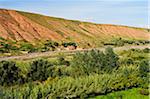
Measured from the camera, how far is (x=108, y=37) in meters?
131

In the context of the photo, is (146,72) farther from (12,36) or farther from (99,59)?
(12,36)

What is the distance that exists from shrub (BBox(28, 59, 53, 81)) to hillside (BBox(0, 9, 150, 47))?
60525 mm

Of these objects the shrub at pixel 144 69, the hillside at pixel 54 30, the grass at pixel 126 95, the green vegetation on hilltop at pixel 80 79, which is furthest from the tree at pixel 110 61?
the hillside at pixel 54 30

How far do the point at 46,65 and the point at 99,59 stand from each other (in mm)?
8193

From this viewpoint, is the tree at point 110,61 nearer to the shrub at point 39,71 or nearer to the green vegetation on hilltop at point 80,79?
the green vegetation on hilltop at point 80,79

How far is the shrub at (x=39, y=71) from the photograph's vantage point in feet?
139

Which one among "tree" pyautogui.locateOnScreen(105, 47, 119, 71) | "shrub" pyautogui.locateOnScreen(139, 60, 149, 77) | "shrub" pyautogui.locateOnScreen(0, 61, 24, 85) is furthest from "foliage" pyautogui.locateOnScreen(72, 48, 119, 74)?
"shrub" pyautogui.locateOnScreen(0, 61, 24, 85)

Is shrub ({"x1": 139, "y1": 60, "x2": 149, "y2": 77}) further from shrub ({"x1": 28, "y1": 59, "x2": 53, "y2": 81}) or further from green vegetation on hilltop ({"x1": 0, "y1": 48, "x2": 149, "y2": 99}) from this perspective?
shrub ({"x1": 28, "y1": 59, "x2": 53, "y2": 81})

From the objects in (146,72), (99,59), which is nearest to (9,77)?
(99,59)

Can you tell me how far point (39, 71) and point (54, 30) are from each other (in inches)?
3212

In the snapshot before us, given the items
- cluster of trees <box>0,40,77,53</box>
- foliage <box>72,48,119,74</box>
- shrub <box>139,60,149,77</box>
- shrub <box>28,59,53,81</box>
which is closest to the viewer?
shrub <box>28,59,53,81</box>

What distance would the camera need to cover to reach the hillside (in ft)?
360

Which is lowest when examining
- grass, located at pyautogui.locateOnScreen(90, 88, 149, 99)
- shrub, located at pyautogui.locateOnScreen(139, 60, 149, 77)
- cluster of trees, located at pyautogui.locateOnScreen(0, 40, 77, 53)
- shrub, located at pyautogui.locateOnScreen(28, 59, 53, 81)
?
cluster of trees, located at pyautogui.locateOnScreen(0, 40, 77, 53)

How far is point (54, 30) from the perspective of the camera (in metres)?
124
